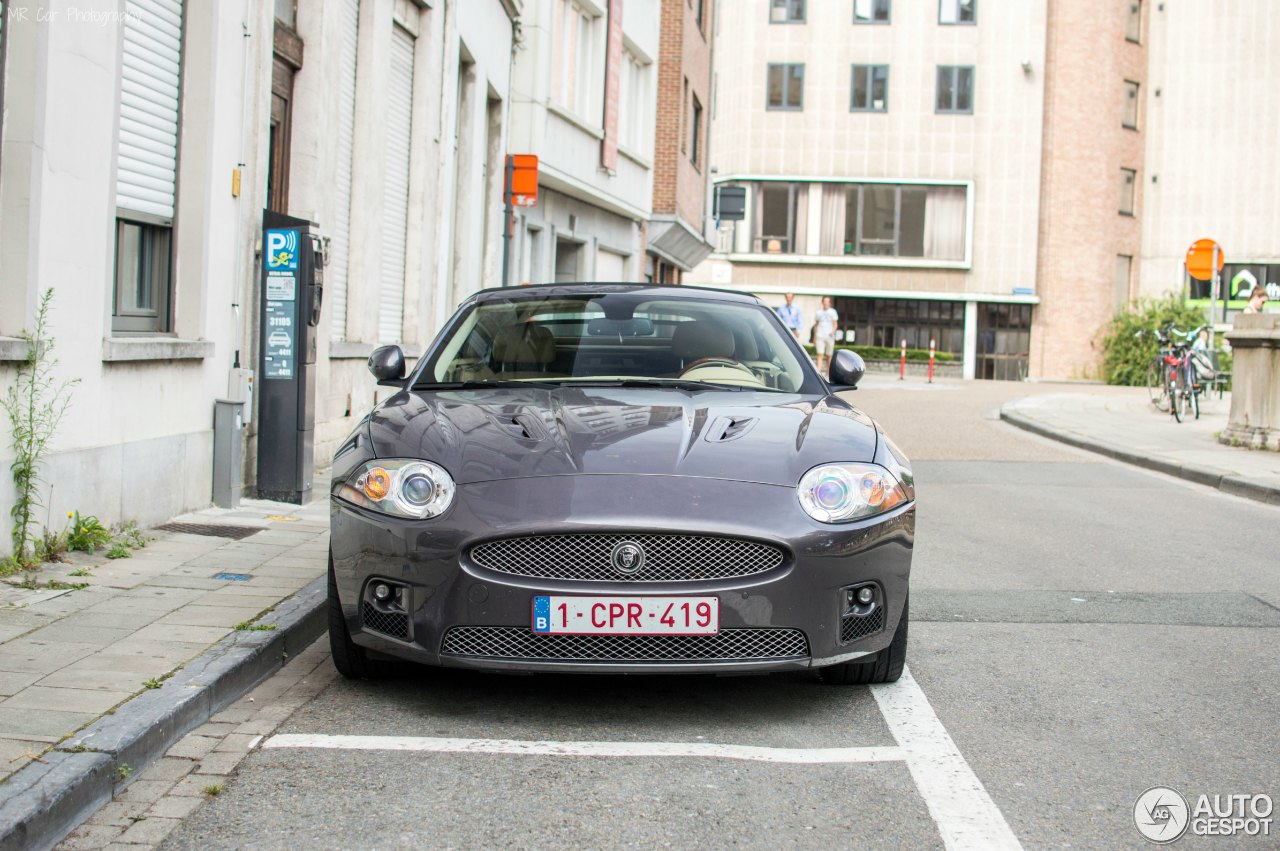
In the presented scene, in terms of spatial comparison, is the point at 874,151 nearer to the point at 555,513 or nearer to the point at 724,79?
the point at 724,79

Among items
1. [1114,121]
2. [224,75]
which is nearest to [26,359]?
[224,75]

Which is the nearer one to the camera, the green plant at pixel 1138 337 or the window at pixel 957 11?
the green plant at pixel 1138 337

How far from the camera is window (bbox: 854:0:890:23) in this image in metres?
48.5

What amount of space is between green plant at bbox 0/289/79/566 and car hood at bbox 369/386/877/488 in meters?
1.94

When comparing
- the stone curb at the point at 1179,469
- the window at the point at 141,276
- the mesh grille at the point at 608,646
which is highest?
the window at the point at 141,276

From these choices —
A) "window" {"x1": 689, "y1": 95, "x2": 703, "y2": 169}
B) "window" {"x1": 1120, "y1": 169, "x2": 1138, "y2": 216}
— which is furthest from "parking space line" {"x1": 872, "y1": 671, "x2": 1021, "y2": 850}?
"window" {"x1": 1120, "y1": 169, "x2": 1138, "y2": 216}

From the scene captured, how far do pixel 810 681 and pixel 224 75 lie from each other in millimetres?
5546

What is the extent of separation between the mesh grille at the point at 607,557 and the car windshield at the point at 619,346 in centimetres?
140

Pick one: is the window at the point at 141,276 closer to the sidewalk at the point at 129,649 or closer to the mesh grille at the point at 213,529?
the mesh grille at the point at 213,529

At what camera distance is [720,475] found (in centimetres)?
457

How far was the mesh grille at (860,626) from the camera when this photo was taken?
15.0 ft

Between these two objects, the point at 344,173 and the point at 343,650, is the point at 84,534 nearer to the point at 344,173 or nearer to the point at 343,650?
the point at 343,650

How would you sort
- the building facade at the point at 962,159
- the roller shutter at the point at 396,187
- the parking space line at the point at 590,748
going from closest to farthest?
the parking space line at the point at 590,748, the roller shutter at the point at 396,187, the building facade at the point at 962,159

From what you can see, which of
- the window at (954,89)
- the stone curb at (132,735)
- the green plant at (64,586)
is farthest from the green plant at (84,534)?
the window at (954,89)
